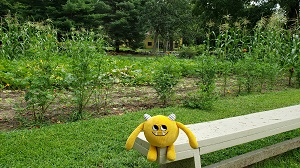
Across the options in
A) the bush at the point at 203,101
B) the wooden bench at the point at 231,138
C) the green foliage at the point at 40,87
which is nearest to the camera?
the wooden bench at the point at 231,138

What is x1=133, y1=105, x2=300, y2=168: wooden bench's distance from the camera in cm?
202

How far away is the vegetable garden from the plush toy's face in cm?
205

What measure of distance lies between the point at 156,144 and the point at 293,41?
23.5ft

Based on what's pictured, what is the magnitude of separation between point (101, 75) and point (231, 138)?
7.79 ft

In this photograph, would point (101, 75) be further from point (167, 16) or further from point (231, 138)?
point (167, 16)

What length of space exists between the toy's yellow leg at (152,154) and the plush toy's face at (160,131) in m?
0.05

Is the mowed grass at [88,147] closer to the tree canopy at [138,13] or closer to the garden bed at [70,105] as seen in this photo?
the garden bed at [70,105]

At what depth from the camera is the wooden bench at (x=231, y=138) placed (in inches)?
79.5

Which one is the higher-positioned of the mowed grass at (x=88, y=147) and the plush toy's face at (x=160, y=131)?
the plush toy's face at (x=160, y=131)

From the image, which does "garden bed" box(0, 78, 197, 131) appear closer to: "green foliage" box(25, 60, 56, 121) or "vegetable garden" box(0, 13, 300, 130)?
"vegetable garden" box(0, 13, 300, 130)

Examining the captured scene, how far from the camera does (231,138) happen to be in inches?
89.0

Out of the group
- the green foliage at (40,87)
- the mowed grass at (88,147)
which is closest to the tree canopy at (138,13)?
the green foliage at (40,87)

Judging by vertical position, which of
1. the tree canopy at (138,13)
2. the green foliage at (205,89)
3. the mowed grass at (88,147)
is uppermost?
the tree canopy at (138,13)

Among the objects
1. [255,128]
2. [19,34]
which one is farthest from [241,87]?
[19,34]
